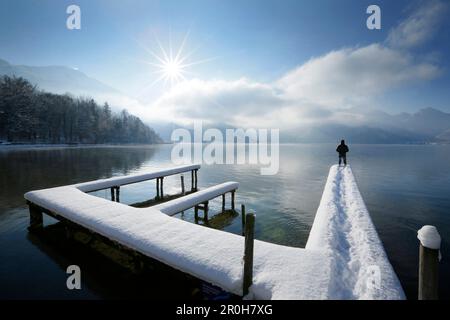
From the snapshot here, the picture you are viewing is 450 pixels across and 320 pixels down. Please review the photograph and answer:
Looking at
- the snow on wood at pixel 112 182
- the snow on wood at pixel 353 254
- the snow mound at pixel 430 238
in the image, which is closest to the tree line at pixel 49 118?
the snow on wood at pixel 112 182

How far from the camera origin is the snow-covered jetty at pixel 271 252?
4566mm

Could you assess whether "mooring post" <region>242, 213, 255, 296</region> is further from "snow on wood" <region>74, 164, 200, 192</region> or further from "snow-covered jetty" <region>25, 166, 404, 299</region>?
"snow on wood" <region>74, 164, 200, 192</region>

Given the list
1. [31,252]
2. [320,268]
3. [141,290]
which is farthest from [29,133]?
[320,268]

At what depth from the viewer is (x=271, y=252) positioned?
5832mm

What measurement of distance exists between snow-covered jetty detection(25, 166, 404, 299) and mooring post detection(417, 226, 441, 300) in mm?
748

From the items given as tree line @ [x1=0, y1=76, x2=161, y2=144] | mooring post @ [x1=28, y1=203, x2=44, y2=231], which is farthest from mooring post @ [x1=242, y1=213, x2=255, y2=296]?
tree line @ [x1=0, y1=76, x2=161, y2=144]

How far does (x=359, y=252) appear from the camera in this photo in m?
6.10

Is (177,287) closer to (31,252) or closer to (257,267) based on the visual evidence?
(257,267)

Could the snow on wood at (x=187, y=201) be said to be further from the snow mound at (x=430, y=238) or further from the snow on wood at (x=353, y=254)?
the snow mound at (x=430, y=238)

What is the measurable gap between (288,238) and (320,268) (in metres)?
6.94

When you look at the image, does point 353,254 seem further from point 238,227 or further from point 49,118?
point 49,118

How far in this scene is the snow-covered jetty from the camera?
4.57 meters

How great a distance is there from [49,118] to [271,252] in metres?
92.2

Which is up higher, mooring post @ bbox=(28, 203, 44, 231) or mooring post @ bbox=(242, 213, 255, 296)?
mooring post @ bbox=(242, 213, 255, 296)
